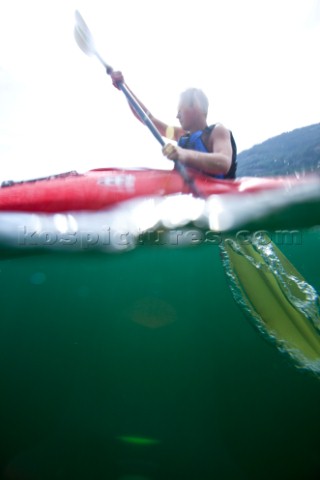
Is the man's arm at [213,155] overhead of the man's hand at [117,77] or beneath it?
beneath

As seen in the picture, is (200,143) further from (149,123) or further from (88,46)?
(88,46)

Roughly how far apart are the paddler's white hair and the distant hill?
2.39 metres

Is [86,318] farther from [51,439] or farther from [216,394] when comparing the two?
[216,394]

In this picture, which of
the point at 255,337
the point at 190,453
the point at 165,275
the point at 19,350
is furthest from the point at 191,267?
the point at 19,350

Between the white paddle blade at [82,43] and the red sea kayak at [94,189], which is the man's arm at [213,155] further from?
the white paddle blade at [82,43]

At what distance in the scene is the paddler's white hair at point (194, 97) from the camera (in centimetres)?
351

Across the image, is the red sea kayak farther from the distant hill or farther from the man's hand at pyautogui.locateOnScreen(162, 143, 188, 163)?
the distant hill

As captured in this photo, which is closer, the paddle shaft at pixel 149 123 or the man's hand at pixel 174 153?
the man's hand at pixel 174 153

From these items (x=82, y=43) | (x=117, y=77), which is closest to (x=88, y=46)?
(x=82, y=43)

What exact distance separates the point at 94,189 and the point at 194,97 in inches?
65.7

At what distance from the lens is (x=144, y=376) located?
385 inches

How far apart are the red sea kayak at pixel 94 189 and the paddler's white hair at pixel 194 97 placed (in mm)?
983

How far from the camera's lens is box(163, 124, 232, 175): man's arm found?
3.11 metres

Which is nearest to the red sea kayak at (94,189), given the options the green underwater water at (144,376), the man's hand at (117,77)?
the man's hand at (117,77)
